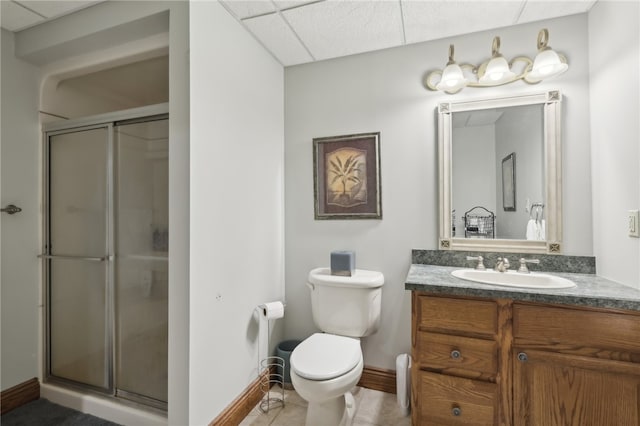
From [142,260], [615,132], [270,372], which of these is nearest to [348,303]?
[270,372]

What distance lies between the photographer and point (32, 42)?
1771 millimetres

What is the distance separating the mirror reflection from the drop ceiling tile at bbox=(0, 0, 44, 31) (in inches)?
103

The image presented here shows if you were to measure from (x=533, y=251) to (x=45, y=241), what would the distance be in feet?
10.5

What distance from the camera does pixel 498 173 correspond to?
1.78 metres

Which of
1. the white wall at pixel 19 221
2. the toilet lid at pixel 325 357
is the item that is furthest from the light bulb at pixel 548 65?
the white wall at pixel 19 221

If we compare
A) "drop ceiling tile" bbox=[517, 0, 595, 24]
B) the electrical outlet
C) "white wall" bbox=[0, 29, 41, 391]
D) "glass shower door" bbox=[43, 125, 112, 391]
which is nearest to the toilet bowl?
"glass shower door" bbox=[43, 125, 112, 391]

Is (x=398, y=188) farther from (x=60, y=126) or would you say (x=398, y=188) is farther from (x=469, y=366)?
(x=60, y=126)

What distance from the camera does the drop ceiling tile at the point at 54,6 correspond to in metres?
1.54

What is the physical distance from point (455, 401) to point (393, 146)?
1.51 metres

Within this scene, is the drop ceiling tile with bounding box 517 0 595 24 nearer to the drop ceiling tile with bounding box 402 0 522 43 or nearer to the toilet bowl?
the drop ceiling tile with bounding box 402 0 522 43

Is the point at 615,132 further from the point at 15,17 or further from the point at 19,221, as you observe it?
the point at 19,221

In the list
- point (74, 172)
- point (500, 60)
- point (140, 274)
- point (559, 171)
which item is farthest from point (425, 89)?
point (74, 172)

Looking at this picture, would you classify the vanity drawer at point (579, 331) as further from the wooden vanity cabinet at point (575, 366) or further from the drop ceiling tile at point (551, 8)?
the drop ceiling tile at point (551, 8)

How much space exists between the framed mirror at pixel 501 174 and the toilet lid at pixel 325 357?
888 millimetres
